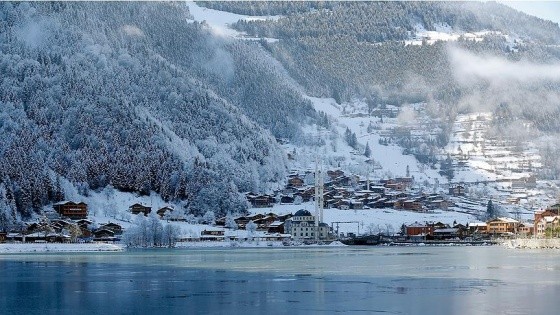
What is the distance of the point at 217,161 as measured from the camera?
6078 inches

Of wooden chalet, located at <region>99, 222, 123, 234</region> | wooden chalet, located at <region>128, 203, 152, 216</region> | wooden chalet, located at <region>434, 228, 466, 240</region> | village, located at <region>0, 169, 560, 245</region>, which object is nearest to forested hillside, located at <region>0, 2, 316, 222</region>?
village, located at <region>0, 169, 560, 245</region>

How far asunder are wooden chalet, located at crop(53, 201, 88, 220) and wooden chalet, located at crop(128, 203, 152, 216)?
270 inches

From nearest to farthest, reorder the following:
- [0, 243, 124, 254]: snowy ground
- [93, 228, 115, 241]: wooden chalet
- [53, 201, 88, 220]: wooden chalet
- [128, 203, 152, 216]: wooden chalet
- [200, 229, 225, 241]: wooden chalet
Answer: [0, 243, 124, 254]: snowy ground < [93, 228, 115, 241]: wooden chalet < [53, 201, 88, 220]: wooden chalet < [200, 229, 225, 241]: wooden chalet < [128, 203, 152, 216]: wooden chalet

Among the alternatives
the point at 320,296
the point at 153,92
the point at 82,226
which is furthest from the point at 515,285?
the point at 153,92

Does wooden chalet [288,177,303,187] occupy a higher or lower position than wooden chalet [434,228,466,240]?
higher

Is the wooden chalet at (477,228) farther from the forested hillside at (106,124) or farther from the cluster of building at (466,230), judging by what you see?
the forested hillside at (106,124)

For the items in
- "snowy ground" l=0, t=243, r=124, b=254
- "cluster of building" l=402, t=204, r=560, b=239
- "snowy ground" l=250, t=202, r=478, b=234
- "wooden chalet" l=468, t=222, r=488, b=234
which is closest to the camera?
"snowy ground" l=0, t=243, r=124, b=254

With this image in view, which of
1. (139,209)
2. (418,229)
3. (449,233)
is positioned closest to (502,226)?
(449,233)

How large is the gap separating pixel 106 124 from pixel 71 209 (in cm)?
2588

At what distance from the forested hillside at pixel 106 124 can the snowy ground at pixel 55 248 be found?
536 inches

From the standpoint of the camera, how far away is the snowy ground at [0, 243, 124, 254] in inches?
3831

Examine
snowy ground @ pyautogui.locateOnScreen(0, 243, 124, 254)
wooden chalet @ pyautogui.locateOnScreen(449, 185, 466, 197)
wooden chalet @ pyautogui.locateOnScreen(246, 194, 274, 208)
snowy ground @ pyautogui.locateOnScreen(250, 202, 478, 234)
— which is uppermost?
wooden chalet @ pyautogui.locateOnScreen(449, 185, 466, 197)

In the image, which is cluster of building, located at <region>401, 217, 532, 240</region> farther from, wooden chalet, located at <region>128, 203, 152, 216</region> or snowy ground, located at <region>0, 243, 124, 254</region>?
snowy ground, located at <region>0, 243, 124, 254</region>

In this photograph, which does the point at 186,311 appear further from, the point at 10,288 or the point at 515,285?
the point at 515,285
